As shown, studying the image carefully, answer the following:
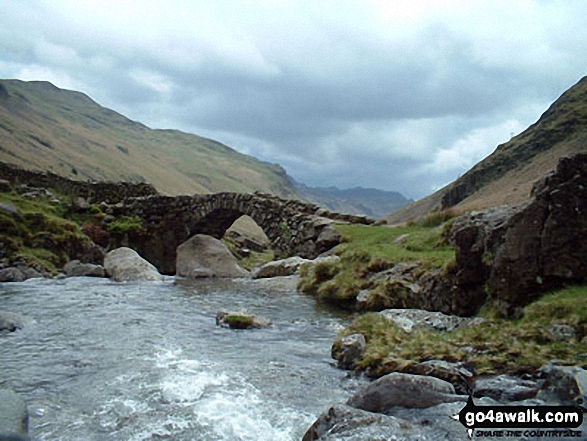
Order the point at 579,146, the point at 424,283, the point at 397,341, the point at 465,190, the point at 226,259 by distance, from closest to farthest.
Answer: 1. the point at 397,341
2. the point at 424,283
3. the point at 226,259
4. the point at 579,146
5. the point at 465,190

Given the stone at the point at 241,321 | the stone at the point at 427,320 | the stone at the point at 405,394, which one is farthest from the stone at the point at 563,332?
the stone at the point at 241,321

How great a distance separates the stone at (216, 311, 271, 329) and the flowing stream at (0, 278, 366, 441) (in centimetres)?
34

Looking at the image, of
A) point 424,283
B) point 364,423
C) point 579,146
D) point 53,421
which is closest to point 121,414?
point 53,421

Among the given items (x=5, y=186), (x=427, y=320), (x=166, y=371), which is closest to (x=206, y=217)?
(x=5, y=186)

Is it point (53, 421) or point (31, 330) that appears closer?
point (53, 421)

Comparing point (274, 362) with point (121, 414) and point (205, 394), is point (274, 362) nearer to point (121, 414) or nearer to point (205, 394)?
point (205, 394)

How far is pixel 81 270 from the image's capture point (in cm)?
2011

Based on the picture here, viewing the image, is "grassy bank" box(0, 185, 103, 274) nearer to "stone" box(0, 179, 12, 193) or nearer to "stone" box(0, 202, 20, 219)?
"stone" box(0, 202, 20, 219)

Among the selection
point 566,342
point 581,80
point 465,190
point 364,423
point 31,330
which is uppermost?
point 581,80

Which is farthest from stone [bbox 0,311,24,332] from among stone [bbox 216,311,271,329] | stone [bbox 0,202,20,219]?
stone [bbox 0,202,20,219]

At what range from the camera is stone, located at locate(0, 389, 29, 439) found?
450cm

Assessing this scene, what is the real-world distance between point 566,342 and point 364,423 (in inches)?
139

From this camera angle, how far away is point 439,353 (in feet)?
22.6

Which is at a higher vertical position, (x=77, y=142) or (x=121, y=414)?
(x=77, y=142)
